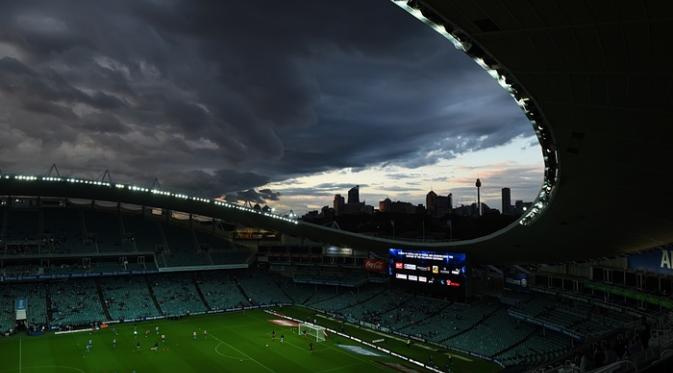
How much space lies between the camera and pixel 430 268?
53.8 metres

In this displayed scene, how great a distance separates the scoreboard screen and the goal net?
11469 mm

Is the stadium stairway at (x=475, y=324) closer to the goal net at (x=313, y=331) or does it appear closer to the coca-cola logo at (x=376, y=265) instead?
the goal net at (x=313, y=331)

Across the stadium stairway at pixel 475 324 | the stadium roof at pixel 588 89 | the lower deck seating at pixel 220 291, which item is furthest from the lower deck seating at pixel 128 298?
the stadium roof at pixel 588 89

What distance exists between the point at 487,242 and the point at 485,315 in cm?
1298

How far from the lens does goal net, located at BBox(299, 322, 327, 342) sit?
50.3m

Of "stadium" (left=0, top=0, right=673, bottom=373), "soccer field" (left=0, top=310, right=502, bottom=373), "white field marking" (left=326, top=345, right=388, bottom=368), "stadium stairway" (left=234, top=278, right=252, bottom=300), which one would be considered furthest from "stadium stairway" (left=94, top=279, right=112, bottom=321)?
"white field marking" (left=326, top=345, right=388, bottom=368)

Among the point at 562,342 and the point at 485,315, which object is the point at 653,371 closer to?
the point at 562,342

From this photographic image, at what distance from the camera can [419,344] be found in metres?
48.5

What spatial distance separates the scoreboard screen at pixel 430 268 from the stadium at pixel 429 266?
198 mm

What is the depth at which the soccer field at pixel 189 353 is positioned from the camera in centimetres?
4047

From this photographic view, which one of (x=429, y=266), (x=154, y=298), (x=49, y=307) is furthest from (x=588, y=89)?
(x=154, y=298)

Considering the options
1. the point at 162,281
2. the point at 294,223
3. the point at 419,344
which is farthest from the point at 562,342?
the point at 162,281

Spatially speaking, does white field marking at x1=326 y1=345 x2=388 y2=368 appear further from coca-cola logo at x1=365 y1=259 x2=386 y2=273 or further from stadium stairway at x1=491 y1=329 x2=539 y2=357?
coca-cola logo at x1=365 y1=259 x2=386 y2=273

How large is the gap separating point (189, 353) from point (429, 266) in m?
27.2
